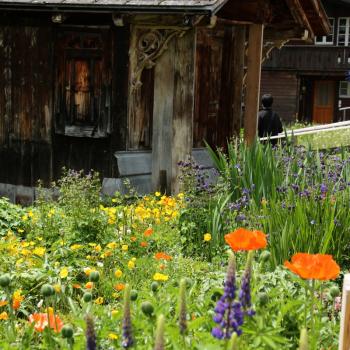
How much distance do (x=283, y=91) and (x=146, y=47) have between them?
24673mm

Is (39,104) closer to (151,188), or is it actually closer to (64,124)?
(64,124)

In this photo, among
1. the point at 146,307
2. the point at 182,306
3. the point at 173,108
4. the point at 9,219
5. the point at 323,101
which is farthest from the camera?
the point at 323,101

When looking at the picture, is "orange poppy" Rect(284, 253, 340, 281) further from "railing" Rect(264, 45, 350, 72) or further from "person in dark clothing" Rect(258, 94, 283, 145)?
"railing" Rect(264, 45, 350, 72)

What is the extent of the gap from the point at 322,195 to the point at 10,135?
6.53 meters

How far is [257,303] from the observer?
12.0 feet

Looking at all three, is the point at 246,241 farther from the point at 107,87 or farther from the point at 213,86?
the point at 213,86

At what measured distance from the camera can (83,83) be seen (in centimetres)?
1129

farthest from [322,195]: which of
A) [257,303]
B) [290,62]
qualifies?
[290,62]

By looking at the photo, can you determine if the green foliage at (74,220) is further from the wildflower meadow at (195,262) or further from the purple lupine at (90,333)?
the purple lupine at (90,333)

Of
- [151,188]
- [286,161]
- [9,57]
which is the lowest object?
[151,188]

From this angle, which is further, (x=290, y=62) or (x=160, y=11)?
(x=290, y=62)

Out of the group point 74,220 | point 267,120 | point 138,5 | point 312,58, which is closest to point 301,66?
point 312,58

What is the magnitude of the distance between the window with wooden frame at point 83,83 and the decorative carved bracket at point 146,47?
0.37m

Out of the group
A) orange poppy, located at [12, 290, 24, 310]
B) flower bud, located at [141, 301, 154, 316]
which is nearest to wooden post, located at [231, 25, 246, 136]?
orange poppy, located at [12, 290, 24, 310]
